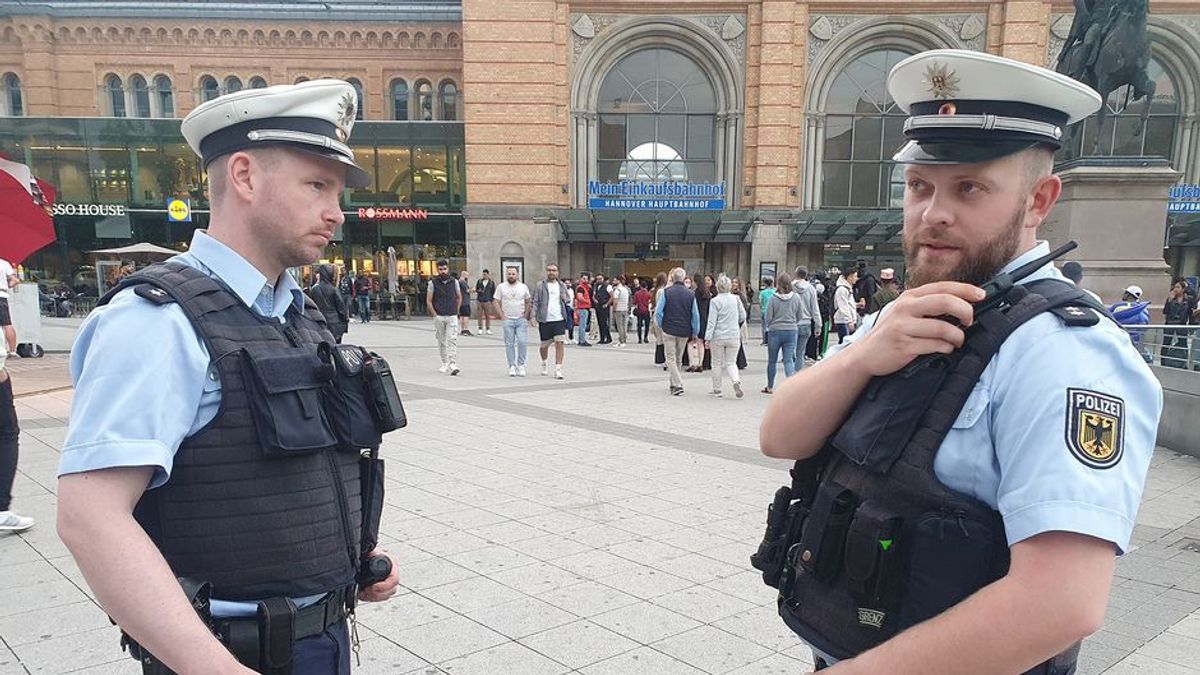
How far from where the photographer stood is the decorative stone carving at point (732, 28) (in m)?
23.2

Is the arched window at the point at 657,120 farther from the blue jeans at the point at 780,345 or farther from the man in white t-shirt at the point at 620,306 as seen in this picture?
the blue jeans at the point at 780,345

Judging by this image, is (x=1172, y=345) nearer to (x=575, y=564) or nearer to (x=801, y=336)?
(x=801, y=336)

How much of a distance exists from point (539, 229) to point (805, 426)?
22611 mm

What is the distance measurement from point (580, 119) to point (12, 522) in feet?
72.2

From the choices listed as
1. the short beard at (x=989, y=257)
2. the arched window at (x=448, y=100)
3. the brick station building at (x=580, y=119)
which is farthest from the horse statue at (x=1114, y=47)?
the arched window at (x=448, y=100)

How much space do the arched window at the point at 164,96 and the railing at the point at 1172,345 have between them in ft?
106

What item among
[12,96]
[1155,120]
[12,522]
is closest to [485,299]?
[12,522]

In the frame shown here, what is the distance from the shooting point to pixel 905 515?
3.82 feet

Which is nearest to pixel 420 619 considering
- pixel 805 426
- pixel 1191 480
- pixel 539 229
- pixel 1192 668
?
pixel 805 426

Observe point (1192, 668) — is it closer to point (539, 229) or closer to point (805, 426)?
point (805, 426)

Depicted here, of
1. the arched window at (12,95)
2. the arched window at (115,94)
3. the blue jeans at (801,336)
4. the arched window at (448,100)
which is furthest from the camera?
the arched window at (448,100)

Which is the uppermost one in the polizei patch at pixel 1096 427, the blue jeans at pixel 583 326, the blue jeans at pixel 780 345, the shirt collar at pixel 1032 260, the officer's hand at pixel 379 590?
the shirt collar at pixel 1032 260

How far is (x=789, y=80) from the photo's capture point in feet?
75.9

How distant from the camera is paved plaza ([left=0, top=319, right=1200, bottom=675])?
3002 millimetres
